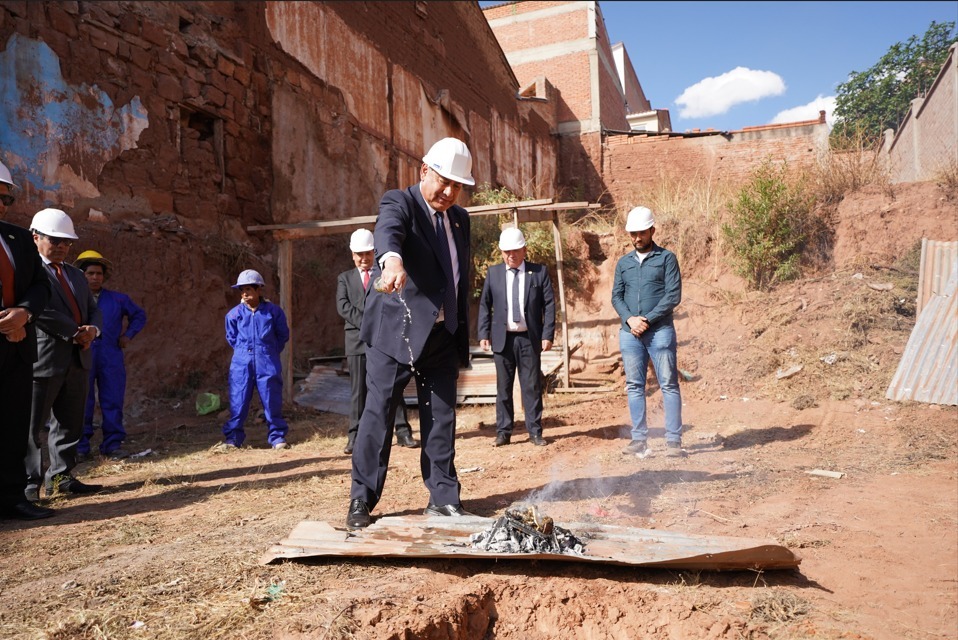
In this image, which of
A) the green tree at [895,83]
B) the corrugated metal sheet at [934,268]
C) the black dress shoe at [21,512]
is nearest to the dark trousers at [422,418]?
the black dress shoe at [21,512]

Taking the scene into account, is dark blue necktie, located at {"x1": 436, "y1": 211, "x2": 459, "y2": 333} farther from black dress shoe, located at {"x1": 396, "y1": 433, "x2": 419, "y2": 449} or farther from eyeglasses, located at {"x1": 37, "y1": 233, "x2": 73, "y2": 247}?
black dress shoe, located at {"x1": 396, "y1": 433, "x2": 419, "y2": 449}

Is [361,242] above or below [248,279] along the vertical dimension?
above

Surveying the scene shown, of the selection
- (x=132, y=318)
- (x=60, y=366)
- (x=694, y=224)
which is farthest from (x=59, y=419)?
(x=694, y=224)

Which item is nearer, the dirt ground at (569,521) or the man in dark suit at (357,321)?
the dirt ground at (569,521)

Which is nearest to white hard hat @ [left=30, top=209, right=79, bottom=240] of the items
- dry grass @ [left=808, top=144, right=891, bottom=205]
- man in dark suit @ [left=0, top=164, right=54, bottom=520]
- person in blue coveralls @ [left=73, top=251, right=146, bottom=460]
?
man in dark suit @ [left=0, top=164, right=54, bottom=520]

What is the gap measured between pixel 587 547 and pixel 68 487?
395 centimetres

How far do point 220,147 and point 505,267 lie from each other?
200 inches

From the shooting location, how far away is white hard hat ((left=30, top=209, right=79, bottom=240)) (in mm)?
4764

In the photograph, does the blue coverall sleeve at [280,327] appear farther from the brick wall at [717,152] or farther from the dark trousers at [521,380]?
the brick wall at [717,152]

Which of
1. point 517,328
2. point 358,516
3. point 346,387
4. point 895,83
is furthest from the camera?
point 895,83

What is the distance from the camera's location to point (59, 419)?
4.78 metres

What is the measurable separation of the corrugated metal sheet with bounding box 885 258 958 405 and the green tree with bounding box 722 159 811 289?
257 cm

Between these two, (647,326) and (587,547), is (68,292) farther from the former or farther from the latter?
(647,326)

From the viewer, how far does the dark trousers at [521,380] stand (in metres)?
6.48
